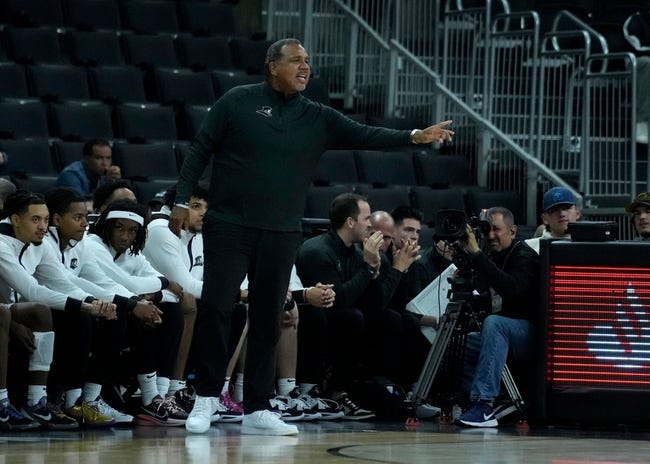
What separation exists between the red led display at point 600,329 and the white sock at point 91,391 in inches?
90.9


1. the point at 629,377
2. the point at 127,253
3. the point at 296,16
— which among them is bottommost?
the point at 629,377

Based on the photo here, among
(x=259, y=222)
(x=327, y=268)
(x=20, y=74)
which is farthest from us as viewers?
(x=20, y=74)

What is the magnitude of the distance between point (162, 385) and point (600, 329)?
227 cm

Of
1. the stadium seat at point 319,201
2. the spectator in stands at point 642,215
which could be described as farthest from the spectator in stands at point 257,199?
the stadium seat at point 319,201

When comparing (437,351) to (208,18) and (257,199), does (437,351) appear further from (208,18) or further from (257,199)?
(208,18)

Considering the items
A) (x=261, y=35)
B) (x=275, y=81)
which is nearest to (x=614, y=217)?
(x=261, y=35)

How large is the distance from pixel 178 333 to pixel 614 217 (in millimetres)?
4946

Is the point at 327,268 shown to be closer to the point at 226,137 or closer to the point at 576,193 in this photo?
the point at 226,137

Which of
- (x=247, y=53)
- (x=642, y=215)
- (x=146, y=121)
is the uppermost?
(x=247, y=53)

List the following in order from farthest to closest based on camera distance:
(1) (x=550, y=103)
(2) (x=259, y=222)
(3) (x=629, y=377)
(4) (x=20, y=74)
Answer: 1. (1) (x=550, y=103)
2. (4) (x=20, y=74)
3. (3) (x=629, y=377)
4. (2) (x=259, y=222)

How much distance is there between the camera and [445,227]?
806cm

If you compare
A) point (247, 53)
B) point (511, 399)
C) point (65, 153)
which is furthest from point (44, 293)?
point (247, 53)

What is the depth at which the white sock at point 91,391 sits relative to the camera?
25.0 ft

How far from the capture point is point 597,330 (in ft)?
25.7
